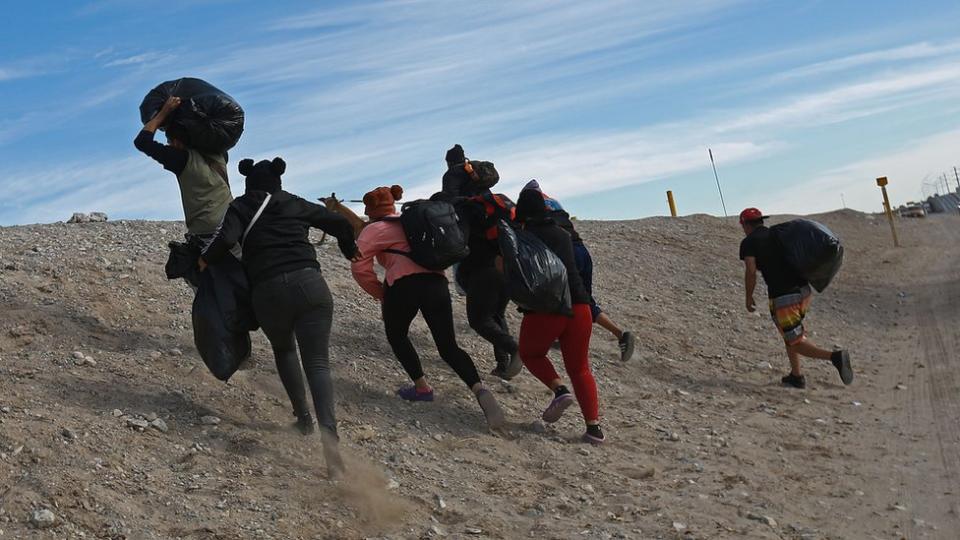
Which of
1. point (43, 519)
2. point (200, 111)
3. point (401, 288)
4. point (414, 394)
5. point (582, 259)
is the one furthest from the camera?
point (582, 259)

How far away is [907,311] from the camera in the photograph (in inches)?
658

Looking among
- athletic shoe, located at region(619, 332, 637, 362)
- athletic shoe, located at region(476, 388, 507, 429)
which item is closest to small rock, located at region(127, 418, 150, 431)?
athletic shoe, located at region(476, 388, 507, 429)

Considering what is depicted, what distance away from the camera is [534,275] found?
295 inches

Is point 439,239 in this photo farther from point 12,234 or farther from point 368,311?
point 12,234

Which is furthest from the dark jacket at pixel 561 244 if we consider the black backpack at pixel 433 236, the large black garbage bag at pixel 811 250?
the large black garbage bag at pixel 811 250

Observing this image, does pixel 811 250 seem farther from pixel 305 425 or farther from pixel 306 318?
pixel 306 318

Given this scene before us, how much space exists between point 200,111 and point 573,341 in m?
3.00

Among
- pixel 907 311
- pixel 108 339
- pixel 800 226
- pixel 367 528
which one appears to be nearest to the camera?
pixel 367 528

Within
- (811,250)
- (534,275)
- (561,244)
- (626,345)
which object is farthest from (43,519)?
(811,250)

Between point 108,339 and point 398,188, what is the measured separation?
243 cm

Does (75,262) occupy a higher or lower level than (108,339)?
higher

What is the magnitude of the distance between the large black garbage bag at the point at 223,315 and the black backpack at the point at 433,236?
1.35 metres

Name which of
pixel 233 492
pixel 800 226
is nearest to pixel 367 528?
pixel 233 492

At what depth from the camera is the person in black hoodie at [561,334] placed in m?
7.79
